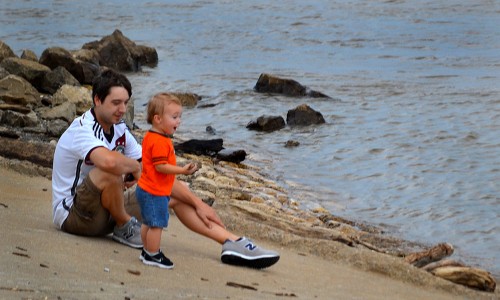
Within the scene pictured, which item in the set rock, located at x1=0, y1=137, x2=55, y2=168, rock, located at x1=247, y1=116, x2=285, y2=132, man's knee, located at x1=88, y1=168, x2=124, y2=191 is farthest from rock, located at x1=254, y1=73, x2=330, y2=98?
man's knee, located at x1=88, y1=168, x2=124, y2=191

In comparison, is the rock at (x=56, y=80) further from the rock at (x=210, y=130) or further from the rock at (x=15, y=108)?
the rock at (x=15, y=108)

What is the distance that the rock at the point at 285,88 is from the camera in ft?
65.0

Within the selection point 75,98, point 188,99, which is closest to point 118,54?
point 188,99

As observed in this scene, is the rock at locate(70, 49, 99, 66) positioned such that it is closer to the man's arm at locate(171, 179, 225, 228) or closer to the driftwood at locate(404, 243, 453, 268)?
the driftwood at locate(404, 243, 453, 268)

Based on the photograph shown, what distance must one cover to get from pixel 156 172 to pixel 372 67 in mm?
18924

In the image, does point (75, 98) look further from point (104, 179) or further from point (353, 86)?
point (104, 179)

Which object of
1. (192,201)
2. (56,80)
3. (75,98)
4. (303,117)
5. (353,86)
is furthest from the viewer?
(353,86)

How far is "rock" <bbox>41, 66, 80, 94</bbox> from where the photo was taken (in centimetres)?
1595

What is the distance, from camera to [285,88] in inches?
782

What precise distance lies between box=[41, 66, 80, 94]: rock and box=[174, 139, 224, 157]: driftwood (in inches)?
131

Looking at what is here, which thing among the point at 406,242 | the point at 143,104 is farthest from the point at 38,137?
the point at 143,104

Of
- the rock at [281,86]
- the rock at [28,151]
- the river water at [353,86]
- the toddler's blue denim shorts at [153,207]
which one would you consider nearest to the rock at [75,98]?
the river water at [353,86]

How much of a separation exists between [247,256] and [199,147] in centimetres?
731

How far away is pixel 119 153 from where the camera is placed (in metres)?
5.90
